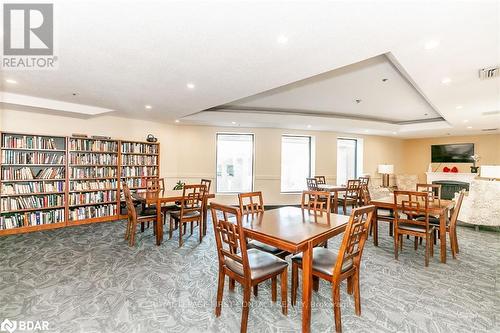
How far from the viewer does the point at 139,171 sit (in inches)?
238

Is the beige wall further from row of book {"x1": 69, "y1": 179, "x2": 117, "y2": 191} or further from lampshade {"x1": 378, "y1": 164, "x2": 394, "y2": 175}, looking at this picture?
lampshade {"x1": 378, "y1": 164, "x2": 394, "y2": 175}

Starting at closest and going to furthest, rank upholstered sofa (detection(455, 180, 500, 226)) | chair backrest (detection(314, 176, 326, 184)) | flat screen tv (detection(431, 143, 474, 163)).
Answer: upholstered sofa (detection(455, 180, 500, 226)), chair backrest (detection(314, 176, 326, 184)), flat screen tv (detection(431, 143, 474, 163))

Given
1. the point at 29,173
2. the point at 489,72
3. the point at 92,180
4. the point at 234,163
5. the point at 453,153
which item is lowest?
the point at 92,180

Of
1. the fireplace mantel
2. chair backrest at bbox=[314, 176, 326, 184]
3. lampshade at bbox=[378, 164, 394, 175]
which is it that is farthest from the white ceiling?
the fireplace mantel

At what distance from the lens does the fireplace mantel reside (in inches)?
318

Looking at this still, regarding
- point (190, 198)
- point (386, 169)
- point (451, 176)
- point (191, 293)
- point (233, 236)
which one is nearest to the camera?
point (233, 236)

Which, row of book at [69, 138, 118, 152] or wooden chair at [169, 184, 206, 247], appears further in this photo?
row of book at [69, 138, 118, 152]

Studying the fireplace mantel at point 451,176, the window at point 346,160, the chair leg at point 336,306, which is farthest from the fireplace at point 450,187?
the chair leg at point 336,306

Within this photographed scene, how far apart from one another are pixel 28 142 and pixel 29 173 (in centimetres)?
59

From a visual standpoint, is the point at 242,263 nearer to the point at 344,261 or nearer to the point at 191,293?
the point at 344,261

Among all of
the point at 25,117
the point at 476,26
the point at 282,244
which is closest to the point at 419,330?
the point at 282,244

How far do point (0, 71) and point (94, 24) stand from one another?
2.11m

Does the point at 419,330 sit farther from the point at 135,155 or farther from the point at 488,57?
the point at 135,155

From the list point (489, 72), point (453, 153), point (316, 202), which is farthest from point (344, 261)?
point (453, 153)
